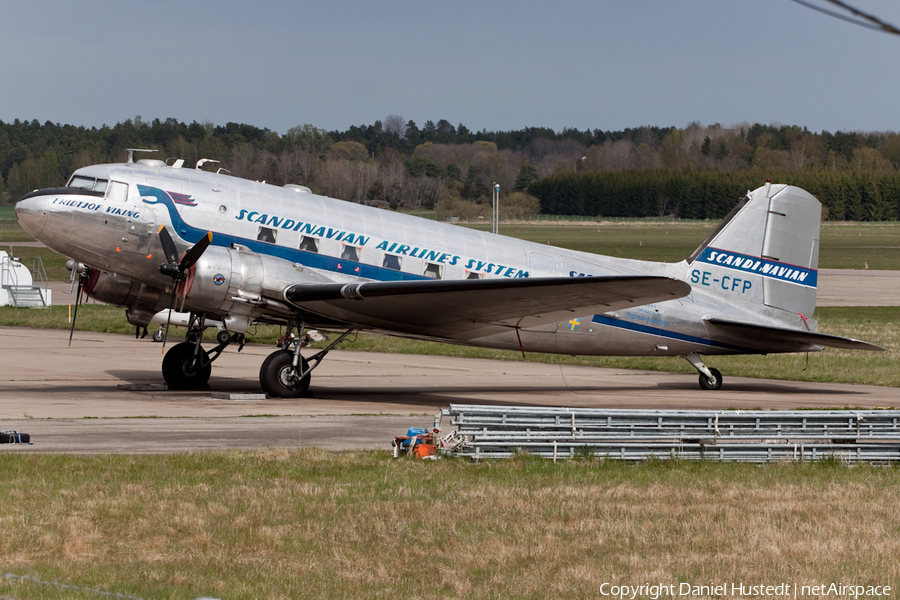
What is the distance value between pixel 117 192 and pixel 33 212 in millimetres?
1528

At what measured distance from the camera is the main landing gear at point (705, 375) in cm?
2289

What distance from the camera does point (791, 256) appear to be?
75.7 ft

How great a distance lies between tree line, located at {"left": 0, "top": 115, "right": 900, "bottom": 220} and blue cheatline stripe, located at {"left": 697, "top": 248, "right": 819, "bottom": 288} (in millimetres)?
56789

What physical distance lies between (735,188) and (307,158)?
251ft

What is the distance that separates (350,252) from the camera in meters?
19.9

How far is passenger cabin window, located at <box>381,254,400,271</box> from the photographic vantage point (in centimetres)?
2011

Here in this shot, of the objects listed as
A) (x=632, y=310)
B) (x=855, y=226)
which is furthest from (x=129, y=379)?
(x=855, y=226)

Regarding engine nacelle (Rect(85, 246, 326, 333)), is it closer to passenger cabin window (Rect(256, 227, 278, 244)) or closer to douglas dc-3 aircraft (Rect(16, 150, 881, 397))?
douglas dc-3 aircraft (Rect(16, 150, 881, 397))

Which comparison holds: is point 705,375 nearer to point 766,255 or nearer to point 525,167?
point 766,255

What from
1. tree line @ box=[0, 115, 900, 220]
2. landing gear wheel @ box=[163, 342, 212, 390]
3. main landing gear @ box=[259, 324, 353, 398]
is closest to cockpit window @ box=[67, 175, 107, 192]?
landing gear wheel @ box=[163, 342, 212, 390]

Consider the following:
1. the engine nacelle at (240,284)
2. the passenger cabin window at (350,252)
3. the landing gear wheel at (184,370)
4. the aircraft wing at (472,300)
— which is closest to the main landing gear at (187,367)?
the landing gear wheel at (184,370)

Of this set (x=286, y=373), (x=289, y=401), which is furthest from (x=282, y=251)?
(x=289, y=401)

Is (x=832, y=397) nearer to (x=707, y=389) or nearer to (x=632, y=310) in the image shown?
(x=707, y=389)

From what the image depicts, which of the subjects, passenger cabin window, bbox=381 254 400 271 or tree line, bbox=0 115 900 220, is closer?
passenger cabin window, bbox=381 254 400 271
